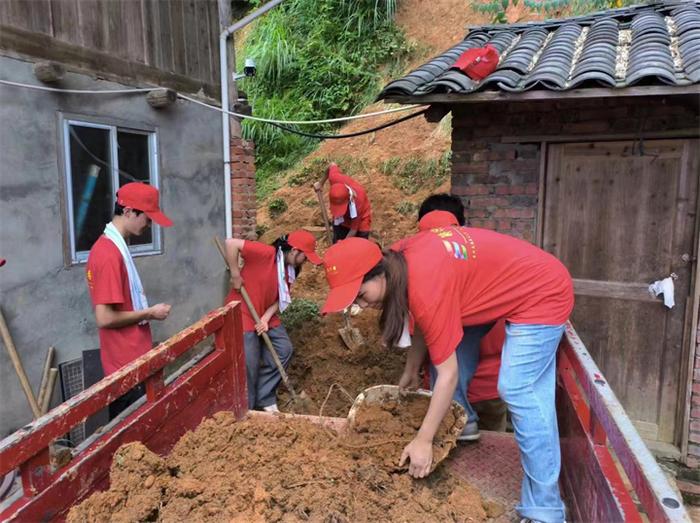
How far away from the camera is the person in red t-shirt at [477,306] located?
6.84ft

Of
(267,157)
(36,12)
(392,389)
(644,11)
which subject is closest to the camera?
(392,389)

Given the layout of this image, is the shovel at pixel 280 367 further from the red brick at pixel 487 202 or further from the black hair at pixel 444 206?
the red brick at pixel 487 202

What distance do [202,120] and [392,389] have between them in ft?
15.7

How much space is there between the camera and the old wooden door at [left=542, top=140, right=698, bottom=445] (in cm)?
397

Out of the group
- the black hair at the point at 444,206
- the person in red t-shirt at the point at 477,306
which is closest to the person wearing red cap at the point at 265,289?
the black hair at the point at 444,206

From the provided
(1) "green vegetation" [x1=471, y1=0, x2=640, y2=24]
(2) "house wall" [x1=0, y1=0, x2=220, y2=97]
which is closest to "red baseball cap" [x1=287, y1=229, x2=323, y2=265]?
(2) "house wall" [x1=0, y1=0, x2=220, y2=97]

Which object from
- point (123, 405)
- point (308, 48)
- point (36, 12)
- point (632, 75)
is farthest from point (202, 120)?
point (308, 48)

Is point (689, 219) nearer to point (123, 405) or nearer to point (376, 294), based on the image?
point (376, 294)

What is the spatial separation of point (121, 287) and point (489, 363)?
224cm

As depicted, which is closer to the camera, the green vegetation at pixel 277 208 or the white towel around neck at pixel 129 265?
the white towel around neck at pixel 129 265

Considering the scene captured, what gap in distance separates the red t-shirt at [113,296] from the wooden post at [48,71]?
1.91 meters

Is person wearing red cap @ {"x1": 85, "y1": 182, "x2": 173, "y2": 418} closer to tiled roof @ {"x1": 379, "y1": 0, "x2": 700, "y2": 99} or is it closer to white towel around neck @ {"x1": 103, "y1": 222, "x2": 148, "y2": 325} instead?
white towel around neck @ {"x1": 103, "y1": 222, "x2": 148, "y2": 325}

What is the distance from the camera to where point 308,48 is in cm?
1487

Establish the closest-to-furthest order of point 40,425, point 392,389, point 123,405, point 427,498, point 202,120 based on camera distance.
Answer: point 40,425 < point 427,498 < point 392,389 < point 123,405 < point 202,120
